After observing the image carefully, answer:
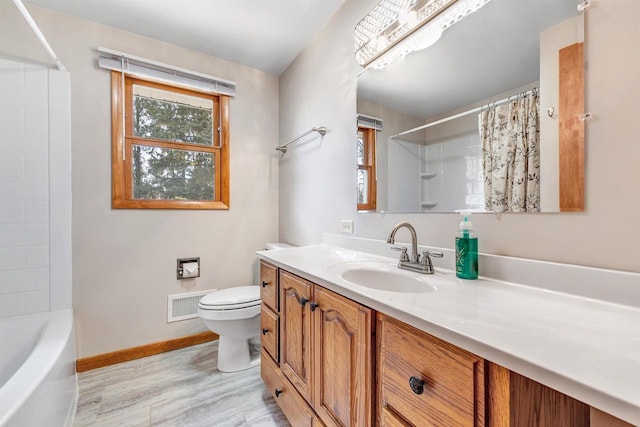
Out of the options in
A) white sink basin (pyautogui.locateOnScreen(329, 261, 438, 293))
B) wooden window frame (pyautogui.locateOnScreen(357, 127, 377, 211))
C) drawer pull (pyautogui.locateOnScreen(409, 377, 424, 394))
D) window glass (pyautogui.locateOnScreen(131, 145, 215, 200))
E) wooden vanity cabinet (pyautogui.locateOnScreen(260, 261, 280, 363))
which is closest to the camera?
drawer pull (pyautogui.locateOnScreen(409, 377, 424, 394))

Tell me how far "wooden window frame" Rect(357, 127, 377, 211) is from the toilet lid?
38.5 inches

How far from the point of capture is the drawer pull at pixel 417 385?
627mm

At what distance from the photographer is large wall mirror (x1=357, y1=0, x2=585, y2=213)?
80 centimetres

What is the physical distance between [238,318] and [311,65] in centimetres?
194

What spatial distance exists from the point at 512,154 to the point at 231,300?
5.63 ft

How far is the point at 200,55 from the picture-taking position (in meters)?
2.18

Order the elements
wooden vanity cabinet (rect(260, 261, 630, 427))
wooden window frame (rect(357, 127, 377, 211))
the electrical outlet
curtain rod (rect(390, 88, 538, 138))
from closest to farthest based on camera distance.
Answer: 1. wooden vanity cabinet (rect(260, 261, 630, 427))
2. curtain rod (rect(390, 88, 538, 138))
3. wooden window frame (rect(357, 127, 377, 211))
4. the electrical outlet

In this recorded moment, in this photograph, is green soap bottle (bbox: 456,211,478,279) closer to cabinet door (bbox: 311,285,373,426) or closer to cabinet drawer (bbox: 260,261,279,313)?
cabinet door (bbox: 311,285,373,426)

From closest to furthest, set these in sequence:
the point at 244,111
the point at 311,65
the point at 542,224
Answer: the point at 542,224 → the point at 311,65 → the point at 244,111

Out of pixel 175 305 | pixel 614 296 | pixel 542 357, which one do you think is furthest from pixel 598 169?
pixel 175 305

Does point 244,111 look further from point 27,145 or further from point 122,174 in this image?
point 27,145

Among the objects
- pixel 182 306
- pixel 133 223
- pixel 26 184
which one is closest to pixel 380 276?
pixel 182 306

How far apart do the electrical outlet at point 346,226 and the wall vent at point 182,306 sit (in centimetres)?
133

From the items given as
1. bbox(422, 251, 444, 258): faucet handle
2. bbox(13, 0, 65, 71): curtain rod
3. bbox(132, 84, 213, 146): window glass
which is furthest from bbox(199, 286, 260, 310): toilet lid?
bbox(13, 0, 65, 71): curtain rod
